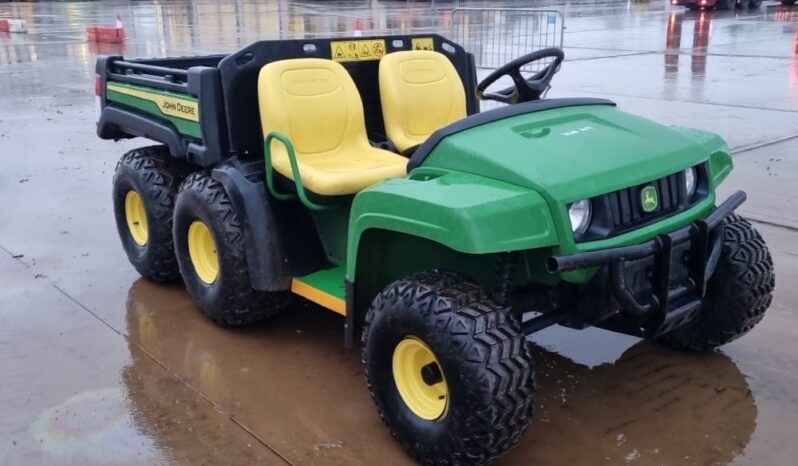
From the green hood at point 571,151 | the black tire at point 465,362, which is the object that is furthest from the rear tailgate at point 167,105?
the black tire at point 465,362

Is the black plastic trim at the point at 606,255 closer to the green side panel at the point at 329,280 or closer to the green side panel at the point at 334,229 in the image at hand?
the green side panel at the point at 329,280

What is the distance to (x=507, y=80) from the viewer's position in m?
11.6

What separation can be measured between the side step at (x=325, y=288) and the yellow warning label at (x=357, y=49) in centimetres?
118

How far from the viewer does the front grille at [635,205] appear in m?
2.99

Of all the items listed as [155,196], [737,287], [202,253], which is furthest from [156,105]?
[737,287]

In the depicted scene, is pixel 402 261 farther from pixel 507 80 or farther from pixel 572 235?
pixel 507 80

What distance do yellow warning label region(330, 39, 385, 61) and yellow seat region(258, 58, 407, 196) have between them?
19 cm

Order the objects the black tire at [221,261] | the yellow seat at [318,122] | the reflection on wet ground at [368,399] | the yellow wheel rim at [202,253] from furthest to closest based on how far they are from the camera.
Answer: the yellow wheel rim at [202,253] < the black tire at [221,261] < the yellow seat at [318,122] < the reflection on wet ground at [368,399]

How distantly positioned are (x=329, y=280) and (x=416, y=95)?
3.83 feet

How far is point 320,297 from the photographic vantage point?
3.78 m

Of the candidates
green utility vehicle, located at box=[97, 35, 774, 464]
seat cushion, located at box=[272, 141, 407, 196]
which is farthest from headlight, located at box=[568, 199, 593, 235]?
seat cushion, located at box=[272, 141, 407, 196]

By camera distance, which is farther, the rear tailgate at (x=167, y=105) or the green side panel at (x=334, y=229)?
the rear tailgate at (x=167, y=105)

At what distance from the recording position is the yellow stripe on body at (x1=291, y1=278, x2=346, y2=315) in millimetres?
3666

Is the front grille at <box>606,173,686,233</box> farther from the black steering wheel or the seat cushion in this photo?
the seat cushion
